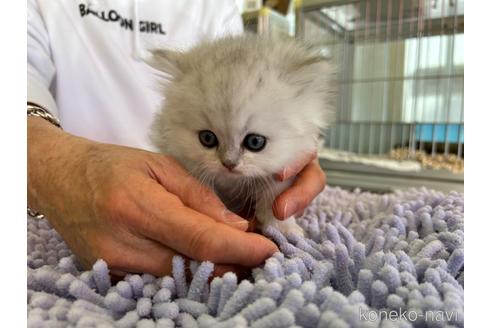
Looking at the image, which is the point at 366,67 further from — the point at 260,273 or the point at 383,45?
the point at 260,273

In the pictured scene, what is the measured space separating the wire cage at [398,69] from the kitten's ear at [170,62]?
1.23 metres

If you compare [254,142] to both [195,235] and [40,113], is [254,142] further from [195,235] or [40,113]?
[40,113]

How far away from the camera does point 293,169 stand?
2.85 feet

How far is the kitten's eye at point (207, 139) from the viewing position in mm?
768

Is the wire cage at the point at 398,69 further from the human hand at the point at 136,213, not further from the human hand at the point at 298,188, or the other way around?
the human hand at the point at 136,213

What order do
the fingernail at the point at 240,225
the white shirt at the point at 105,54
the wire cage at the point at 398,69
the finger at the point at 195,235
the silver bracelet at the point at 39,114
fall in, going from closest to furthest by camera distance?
1. the finger at the point at 195,235
2. the fingernail at the point at 240,225
3. the silver bracelet at the point at 39,114
4. the white shirt at the point at 105,54
5. the wire cage at the point at 398,69

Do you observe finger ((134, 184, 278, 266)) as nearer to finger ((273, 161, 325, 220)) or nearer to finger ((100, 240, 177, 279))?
finger ((100, 240, 177, 279))

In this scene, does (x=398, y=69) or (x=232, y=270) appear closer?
(x=232, y=270)

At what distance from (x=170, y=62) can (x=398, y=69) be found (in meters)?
1.79

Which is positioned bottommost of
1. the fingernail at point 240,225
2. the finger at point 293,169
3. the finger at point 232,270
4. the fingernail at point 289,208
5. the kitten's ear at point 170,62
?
the finger at point 232,270

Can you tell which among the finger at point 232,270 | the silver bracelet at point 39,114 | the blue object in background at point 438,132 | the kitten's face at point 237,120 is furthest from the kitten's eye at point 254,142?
the blue object in background at point 438,132

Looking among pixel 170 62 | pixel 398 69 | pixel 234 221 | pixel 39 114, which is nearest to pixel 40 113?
pixel 39 114

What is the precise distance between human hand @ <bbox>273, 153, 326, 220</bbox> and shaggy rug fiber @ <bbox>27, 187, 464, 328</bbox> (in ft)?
0.22

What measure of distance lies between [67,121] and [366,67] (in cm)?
167
